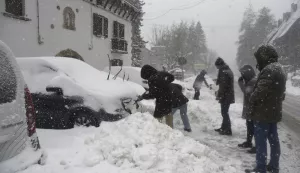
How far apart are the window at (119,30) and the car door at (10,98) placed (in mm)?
18822

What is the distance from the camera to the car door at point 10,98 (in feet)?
8.84

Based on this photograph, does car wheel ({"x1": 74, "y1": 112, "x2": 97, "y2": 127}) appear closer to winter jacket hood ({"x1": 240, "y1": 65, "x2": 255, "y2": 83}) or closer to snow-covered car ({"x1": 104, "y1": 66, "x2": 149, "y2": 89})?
winter jacket hood ({"x1": 240, "y1": 65, "x2": 255, "y2": 83})

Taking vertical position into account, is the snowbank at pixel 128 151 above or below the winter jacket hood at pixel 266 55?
below

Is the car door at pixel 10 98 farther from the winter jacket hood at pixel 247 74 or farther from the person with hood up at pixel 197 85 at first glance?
the person with hood up at pixel 197 85

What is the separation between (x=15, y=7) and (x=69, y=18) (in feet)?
12.8

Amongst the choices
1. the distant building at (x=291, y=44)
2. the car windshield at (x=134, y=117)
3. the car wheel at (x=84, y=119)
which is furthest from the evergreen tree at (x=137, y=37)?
the car wheel at (x=84, y=119)

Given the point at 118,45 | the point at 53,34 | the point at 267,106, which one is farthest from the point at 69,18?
the point at 267,106

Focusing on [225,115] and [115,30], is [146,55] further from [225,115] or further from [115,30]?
[225,115]

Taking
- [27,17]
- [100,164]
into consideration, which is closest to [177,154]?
[100,164]

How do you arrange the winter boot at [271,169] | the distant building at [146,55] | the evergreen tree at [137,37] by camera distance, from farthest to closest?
the distant building at [146,55]
the evergreen tree at [137,37]
the winter boot at [271,169]

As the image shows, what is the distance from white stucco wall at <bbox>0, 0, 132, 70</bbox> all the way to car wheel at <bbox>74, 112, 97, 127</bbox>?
6165 mm

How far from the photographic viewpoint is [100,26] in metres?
18.7

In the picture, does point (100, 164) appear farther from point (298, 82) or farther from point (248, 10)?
point (248, 10)

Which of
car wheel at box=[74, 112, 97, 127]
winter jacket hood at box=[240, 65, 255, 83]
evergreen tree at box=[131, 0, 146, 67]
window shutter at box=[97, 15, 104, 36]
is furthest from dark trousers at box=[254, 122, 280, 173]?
evergreen tree at box=[131, 0, 146, 67]
